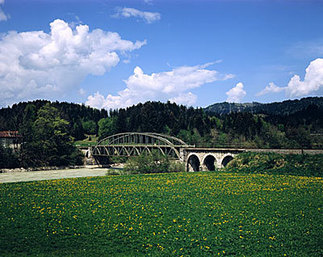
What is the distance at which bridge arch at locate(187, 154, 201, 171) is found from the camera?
56.1m

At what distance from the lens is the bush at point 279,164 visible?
29.2 meters

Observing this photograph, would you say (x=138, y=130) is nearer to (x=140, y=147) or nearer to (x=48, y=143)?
(x=48, y=143)

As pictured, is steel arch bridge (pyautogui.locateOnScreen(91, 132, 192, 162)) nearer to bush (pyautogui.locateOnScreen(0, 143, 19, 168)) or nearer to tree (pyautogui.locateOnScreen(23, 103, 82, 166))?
tree (pyautogui.locateOnScreen(23, 103, 82, 166))

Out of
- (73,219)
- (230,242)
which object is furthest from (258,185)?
(73,219)

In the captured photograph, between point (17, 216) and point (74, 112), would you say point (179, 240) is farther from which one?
point (74, 112)

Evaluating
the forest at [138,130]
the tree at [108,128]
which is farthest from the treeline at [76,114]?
the tree at [108,128]

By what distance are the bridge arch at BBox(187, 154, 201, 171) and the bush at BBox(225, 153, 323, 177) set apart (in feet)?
59.0

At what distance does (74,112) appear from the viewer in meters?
182

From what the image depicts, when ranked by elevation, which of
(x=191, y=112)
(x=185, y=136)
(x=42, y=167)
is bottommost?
(x=42, y=167)

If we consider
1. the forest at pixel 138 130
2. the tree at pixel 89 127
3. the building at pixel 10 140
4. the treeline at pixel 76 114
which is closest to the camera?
the forest at pixel 138 130

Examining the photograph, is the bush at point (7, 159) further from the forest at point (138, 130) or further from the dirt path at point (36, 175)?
the dirt path at point (36, 175)

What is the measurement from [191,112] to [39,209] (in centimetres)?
14839

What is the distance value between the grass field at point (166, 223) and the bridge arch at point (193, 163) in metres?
34.9

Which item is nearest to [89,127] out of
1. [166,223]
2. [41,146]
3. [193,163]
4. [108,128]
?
[108,128]
